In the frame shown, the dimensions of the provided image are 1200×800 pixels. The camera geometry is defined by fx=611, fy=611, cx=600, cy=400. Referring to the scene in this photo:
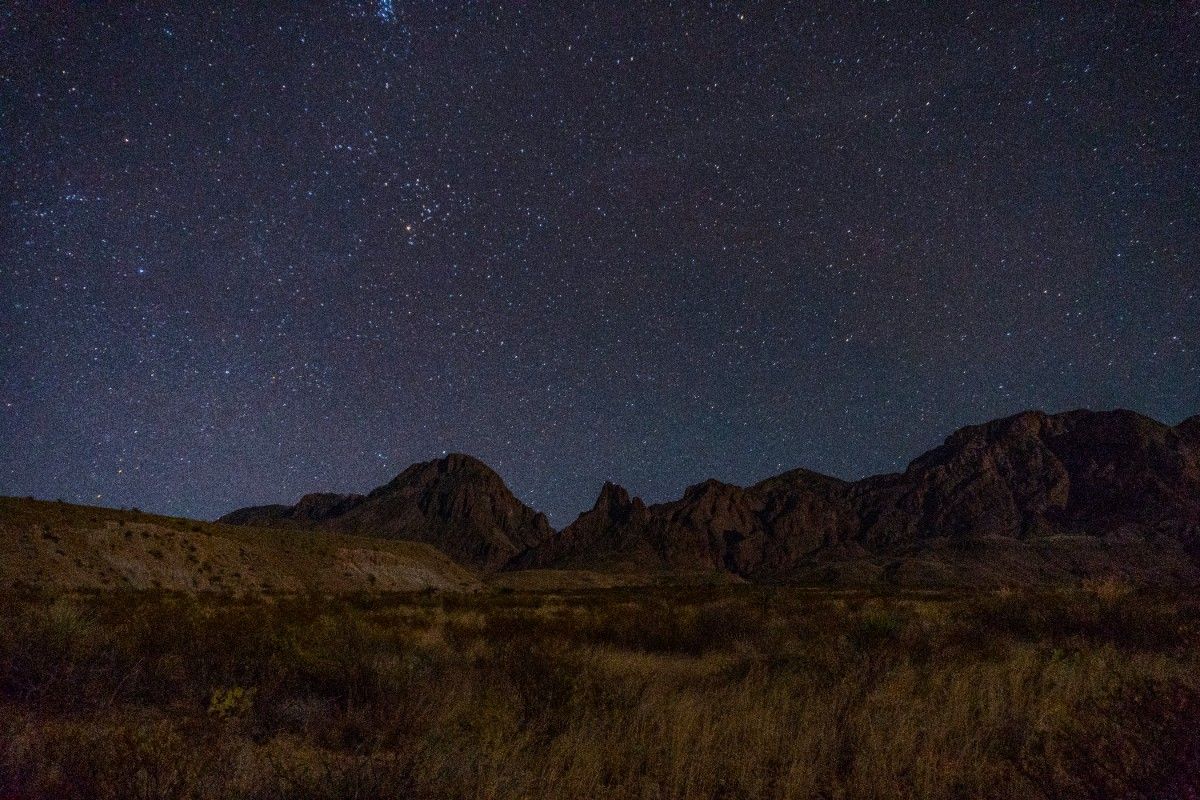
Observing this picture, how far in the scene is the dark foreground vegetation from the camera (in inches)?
159

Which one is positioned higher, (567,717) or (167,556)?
(567,717)

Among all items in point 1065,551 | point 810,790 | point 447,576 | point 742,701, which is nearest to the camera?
point 810,790

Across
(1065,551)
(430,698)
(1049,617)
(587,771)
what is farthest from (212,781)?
(1065,551)

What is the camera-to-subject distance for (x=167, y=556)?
46.5 metres

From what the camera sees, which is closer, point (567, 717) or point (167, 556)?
point (567, 717)

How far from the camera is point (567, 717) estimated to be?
20.8 feet

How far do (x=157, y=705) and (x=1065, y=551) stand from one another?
161m

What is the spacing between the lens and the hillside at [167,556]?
37281mm

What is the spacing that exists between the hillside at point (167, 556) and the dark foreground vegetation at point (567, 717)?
24811mm

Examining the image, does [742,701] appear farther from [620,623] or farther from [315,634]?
[620,623]

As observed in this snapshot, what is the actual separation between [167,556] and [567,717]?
52470 millimetres

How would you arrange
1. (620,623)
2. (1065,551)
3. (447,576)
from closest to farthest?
(620,623) < (447,576) < (1065,551)

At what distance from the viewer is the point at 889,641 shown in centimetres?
1134

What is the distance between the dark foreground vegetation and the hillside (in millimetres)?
24811
